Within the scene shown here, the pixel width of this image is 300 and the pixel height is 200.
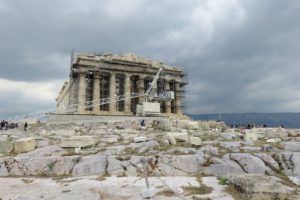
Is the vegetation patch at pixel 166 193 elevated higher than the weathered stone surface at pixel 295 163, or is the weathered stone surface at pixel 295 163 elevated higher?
the weathered stone surface at pixel 295 163

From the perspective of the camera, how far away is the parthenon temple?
176 ft

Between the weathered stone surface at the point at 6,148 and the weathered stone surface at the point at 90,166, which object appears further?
the weathered stone surface at the point at 6,148

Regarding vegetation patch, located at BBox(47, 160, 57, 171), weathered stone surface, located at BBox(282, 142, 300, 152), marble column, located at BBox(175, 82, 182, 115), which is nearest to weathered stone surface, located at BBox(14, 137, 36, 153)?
vegetation patch, located at BBox(47, 160, 57, 171)

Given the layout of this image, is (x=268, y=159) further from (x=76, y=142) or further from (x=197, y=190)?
(x=76, y=142)

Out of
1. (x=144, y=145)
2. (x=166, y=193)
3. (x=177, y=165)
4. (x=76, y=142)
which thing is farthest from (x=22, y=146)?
(x=166, y=193)

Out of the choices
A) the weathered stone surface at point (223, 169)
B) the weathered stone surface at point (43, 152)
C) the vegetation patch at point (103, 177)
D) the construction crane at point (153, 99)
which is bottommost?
the vegetation patch at point (103, 177)

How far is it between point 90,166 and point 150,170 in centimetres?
242

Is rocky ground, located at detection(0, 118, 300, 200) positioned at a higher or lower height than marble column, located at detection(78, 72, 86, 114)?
lower

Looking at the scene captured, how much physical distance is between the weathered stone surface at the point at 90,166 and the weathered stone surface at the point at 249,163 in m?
5.40

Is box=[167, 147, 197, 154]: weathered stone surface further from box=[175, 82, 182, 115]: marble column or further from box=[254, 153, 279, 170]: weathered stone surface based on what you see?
box=[175, 82, 182, 115]: marble column

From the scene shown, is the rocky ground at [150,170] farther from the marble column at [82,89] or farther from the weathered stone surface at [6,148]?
the marble column at [82,89]

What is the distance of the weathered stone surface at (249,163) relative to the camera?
1237 cm

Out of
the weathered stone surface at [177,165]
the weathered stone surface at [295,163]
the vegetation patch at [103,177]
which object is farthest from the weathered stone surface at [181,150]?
the weathered stone surface at [295,163]

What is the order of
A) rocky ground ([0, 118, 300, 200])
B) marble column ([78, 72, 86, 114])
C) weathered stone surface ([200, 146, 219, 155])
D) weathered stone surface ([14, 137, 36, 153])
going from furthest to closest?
marble column ([78, 72, 86, 114]) → weathered stone surface ([14, 137, 36, 153]) → weathered stone surface ([200, 146, 219, 155]) → rocky ground ([0, 118, 300, 200])
